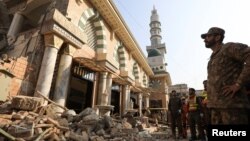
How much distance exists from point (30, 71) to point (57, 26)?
6.06ft

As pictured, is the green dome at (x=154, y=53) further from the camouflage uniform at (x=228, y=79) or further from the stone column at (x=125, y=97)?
the camouflage uniform at (x=228, y=79)

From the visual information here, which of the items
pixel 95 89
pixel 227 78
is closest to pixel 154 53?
pixel 95 89

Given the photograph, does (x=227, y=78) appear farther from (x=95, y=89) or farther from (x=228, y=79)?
(x=95, y=89)

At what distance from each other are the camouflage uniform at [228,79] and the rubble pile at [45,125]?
2.46m

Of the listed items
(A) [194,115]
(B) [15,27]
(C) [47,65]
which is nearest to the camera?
(A) [194,115]

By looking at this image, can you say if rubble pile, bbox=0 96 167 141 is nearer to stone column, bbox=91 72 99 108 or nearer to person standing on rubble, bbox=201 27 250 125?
person standing on rubble, bbox=201 27 250 125

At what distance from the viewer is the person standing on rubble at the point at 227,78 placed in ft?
8.05

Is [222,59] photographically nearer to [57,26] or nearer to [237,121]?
[237,121]

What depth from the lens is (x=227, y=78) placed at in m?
2.66

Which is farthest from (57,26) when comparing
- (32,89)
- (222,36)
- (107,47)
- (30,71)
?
(222,36)

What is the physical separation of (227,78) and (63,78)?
587 centimetres

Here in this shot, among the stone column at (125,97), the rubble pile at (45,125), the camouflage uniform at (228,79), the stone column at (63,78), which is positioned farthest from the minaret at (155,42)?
the camouflage uniform at (228,79)

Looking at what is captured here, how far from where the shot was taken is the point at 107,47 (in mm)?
11164

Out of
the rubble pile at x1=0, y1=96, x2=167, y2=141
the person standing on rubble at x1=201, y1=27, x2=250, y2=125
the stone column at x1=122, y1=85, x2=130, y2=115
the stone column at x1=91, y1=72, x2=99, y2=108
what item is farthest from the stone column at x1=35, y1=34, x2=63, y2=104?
the stone column at x1=122, y1=85, x2=130, y2=115
